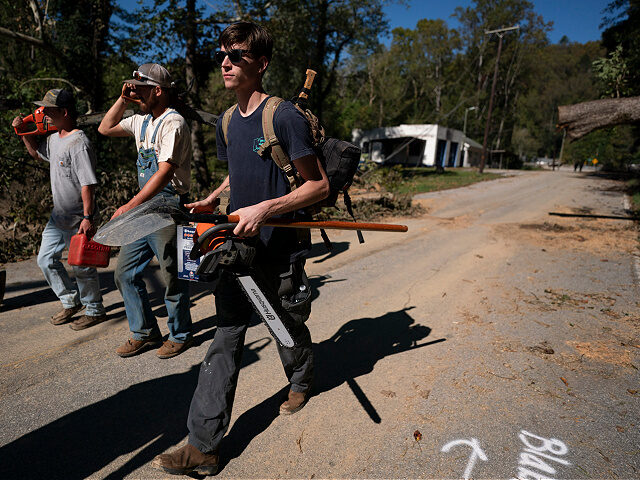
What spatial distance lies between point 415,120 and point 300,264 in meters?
51.9

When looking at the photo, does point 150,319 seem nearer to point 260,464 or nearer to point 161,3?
point 260,464

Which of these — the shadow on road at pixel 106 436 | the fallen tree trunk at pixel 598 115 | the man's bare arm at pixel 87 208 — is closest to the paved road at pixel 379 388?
the shadow on road at pixel 106 436

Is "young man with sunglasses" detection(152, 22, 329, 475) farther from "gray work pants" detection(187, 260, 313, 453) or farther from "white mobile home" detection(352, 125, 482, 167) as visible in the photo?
"white mobile home" detection(352, 125, 482, 167)

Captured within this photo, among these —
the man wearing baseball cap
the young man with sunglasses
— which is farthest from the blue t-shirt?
the man wearing baseball cap

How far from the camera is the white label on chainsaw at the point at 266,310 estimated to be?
206 centimetres

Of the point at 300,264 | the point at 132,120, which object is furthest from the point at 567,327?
the point at 132,120

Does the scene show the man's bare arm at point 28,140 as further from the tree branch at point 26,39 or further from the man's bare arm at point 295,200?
the tree branch at point 26,39

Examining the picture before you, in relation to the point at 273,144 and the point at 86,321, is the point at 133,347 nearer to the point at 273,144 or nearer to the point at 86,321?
the point at 86,321

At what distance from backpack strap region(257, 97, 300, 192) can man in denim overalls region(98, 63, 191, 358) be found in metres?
1.16

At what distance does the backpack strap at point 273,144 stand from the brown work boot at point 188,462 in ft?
5.31

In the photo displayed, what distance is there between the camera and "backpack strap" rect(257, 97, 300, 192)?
2047 millimetres

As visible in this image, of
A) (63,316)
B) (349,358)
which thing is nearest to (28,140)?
(63,316)

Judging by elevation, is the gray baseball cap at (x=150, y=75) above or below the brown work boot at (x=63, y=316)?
above

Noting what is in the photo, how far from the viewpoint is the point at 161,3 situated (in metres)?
9.98
